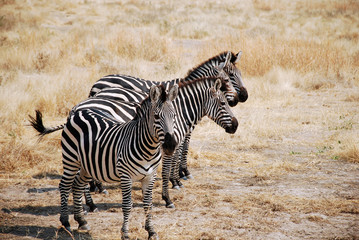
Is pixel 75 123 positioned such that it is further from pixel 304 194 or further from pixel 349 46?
pixel 349 46

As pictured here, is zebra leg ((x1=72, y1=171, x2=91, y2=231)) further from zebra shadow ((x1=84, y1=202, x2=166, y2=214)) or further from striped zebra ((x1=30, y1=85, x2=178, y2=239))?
zebra shadow ((x1=84, y1=202, x2=166, y2=214))

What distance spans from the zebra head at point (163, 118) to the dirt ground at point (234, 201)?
4.76 feet

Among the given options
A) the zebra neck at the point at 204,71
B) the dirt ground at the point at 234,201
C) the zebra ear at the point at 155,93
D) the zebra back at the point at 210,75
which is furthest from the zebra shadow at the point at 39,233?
the zebra neck at the point at 204,71

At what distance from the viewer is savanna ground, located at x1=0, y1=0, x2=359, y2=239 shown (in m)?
5.55

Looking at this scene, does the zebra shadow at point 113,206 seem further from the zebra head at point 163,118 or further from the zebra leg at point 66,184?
the zebra head at point 163,118

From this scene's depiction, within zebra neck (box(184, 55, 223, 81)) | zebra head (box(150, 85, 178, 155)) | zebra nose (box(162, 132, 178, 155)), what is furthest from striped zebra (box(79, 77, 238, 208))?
zebra nose (box(162, 132, 178, 155))

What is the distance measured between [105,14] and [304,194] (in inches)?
1072

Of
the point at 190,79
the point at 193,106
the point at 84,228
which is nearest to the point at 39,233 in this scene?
the point at 84,228

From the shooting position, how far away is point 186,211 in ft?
19.9

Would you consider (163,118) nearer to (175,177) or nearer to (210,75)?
(175,177)

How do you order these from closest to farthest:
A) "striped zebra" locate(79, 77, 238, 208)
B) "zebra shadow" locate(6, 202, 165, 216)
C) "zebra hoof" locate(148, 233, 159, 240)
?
"zebra hoof" locate(148, 233, 159, 240) < "zebra shadow" locate(6, 202, 165, 216) < "striped zebra" locate(79, 77, 238, 208)

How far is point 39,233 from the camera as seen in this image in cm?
511

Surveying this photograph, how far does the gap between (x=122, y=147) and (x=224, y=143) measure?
5174 mm

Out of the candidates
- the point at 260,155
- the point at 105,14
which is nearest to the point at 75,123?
the point at 260,155
